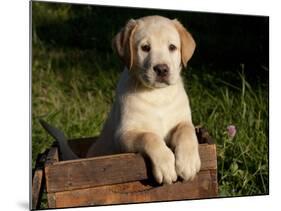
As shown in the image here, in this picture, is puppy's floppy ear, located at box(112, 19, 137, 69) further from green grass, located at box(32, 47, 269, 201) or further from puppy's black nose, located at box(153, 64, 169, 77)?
green grass, located at box(32, 47, 269, 201)

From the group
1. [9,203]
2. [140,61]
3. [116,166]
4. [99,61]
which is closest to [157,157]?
[116,166]

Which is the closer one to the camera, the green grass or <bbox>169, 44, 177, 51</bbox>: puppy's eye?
<bbox>169, 44, 177, 51</bbox>: puppy's eye

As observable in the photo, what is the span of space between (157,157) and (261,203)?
123cm

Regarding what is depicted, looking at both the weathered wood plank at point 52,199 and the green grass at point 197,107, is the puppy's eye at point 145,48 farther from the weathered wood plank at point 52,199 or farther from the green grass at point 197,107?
the green grass at point 197,107

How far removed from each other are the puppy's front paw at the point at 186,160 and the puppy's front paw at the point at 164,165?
0.04 m

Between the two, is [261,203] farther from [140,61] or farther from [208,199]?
[140,61]

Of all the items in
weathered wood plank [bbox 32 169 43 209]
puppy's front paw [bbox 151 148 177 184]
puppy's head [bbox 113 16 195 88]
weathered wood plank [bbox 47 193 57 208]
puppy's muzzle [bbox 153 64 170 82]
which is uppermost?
puppy's head [bbox 113 16 195 88]

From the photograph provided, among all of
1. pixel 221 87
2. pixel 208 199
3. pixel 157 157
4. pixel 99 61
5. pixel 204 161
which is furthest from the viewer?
pixel 99 61

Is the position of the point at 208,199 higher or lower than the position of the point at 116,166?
lower

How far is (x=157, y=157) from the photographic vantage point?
323 centimetres

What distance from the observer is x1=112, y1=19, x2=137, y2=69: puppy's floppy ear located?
11.2 ft

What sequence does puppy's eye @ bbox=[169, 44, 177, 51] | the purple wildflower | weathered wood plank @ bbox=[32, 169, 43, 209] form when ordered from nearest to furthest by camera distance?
weathered wood plank @ bbox=[32, 169, 43, 209] < puppy's eye @ bbox=[169, 44, 177, 51] < the purple wildflower

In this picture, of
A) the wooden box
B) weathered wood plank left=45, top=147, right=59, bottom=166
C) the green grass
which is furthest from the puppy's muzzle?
the green grass

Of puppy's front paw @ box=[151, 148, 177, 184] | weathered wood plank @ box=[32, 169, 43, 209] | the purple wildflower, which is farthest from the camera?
the purple wildflower
